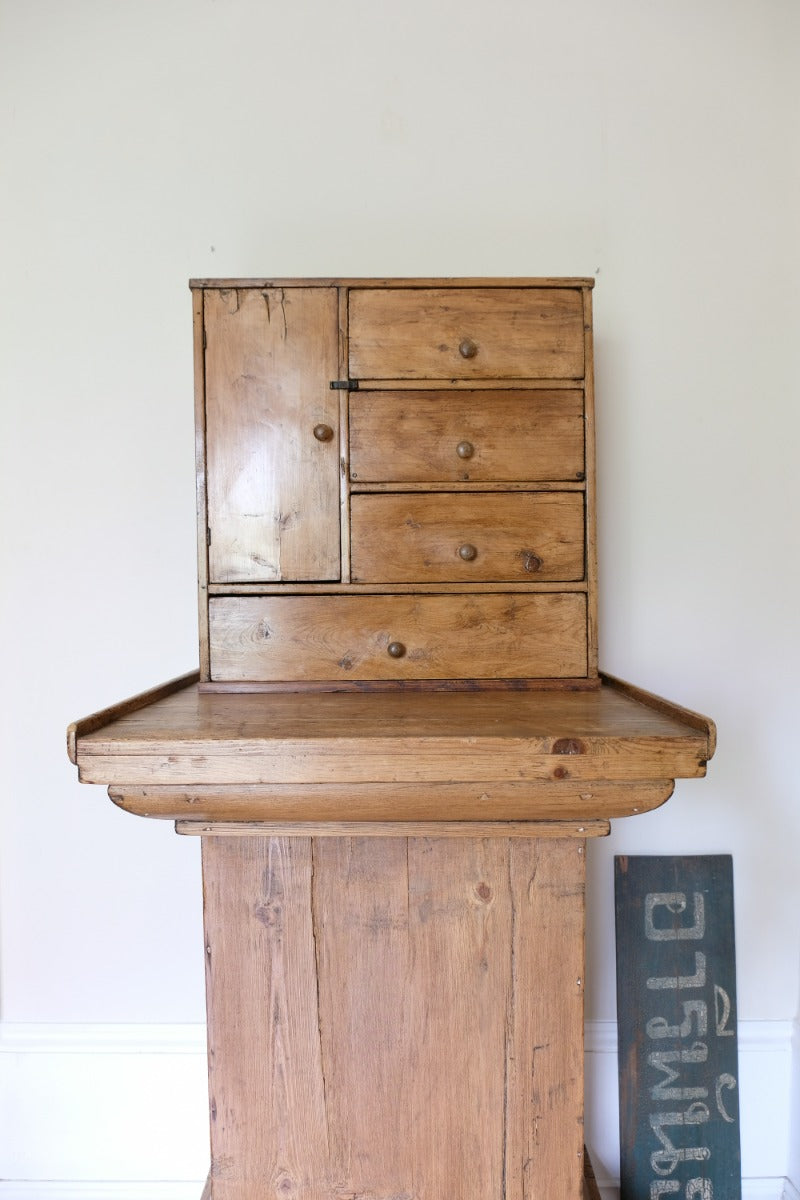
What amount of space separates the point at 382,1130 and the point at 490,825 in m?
0.62

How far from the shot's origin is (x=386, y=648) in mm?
1420

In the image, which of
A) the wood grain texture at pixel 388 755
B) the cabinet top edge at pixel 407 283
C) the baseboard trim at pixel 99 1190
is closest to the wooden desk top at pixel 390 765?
the wood grain texture at pixel 388 755

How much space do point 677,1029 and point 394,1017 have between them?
0.85 m

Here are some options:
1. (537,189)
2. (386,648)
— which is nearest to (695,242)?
(537,189)

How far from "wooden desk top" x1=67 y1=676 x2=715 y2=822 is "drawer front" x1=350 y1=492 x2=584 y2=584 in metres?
0.39

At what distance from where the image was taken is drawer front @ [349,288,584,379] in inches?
55.6

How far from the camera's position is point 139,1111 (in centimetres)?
184

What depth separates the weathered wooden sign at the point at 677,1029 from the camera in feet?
5.64

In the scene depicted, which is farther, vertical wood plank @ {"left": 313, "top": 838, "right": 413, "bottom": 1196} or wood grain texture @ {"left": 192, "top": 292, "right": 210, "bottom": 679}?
wood grain texture @ {"left": 192, "top": 292, "right": 210, "bottom": 679}

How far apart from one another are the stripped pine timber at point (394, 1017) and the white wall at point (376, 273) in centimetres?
59

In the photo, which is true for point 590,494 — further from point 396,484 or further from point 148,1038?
point 148,1038

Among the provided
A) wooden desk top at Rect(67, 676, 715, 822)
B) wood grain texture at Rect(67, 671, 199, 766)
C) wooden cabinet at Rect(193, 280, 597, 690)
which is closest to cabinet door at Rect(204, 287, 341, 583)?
wooden cabinet at Rect(193, 280, 597, 690)

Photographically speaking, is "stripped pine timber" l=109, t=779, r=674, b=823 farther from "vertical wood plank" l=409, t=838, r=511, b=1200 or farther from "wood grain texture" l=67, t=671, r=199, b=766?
"vertical wood plank" l=409, t=838, r=511, b=1200

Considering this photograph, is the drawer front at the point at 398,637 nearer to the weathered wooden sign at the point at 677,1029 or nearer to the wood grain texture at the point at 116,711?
the wood grain texture at the point at 116,711
